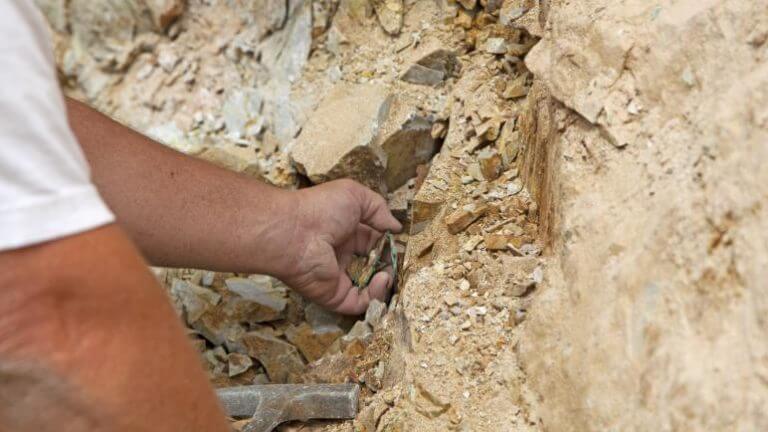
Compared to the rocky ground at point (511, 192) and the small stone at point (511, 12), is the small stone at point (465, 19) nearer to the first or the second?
the rocky ground at point (511, 192)

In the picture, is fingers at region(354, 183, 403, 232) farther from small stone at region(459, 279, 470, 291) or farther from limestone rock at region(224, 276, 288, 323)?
small stone at region(459, 279, 470, 291)

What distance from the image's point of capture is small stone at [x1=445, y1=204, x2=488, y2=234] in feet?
5.33

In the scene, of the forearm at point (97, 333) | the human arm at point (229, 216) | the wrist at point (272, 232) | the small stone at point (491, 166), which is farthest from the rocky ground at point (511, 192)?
the forearm at point (97, 333)

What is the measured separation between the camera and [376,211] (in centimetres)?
192

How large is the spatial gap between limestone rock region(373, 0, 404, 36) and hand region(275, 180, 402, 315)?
1.76 feet

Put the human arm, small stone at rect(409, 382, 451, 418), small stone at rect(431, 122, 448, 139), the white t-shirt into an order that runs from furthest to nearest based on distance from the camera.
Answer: small stone at rect(431, 122, 448, 139)
the human arm
small stone at rect(409, 382, 451, 418)
the white t-shirt

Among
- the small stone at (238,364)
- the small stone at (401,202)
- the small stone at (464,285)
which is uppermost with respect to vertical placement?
the small stone at (464,285)

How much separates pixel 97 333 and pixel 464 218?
3.12 ft

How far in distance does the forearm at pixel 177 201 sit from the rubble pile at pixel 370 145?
281 millimetres

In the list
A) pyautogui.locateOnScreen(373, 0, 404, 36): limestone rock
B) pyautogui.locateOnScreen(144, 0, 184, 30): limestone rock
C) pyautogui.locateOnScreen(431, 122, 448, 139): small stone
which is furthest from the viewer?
pyautogui.locateOnScreen(144, 0, 184, 30): limestone rock

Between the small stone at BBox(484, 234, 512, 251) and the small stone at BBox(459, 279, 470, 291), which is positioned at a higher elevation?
the small stone at BBox(484, 234, 512, 251)

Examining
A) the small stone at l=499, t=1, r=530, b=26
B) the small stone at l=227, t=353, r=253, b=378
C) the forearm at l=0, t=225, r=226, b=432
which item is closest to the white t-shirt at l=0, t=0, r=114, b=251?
the forearm at l=0, t=225, r=226, b=432

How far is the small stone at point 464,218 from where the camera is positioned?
5.33 feet

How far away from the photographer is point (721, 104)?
1.07 meters
